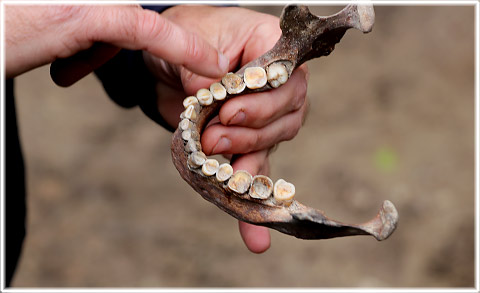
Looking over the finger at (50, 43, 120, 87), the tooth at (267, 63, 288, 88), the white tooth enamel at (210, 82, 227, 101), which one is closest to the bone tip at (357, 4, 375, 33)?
the tooth at (267, 63, 288, 88)

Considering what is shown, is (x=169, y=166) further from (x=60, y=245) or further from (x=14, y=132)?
(x=14, y=132)

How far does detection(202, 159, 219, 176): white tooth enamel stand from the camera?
3.09ft

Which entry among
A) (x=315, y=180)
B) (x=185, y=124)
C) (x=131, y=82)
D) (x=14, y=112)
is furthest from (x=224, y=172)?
(x=315, y=180)

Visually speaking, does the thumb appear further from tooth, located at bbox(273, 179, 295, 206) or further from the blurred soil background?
the blurred soil background

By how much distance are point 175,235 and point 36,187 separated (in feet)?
2.28

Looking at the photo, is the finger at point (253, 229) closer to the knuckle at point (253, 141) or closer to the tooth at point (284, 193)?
the knuckle at point (253, 141)

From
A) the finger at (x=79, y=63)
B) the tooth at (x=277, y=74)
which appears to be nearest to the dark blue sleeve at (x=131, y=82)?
the finger at (x=79, y=63)

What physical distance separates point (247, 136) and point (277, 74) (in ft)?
0.51

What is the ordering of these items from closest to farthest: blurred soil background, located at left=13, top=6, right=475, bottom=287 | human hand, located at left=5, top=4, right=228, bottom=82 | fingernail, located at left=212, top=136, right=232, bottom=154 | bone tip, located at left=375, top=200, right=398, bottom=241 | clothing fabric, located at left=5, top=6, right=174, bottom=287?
bone tip, located at left=375, top=200, right=398, bottom=241, human hand, located at left=5, top=4, right=228, bottom=82, fingernail, located at left=212, top=136, right=232, bottom=154, clothing fabric, located at left=5, top=6, right=174, bottom=287, blurred soil background, located at left=13, top=6, right=475, bottom=287

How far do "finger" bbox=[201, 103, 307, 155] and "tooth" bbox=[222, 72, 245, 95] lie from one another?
0.08 meters

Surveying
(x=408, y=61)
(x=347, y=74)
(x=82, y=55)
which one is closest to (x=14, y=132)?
(x=82, y=55)

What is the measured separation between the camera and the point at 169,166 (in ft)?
8.63

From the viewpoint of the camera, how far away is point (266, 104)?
109 cm

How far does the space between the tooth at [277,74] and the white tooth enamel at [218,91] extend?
0.09m
